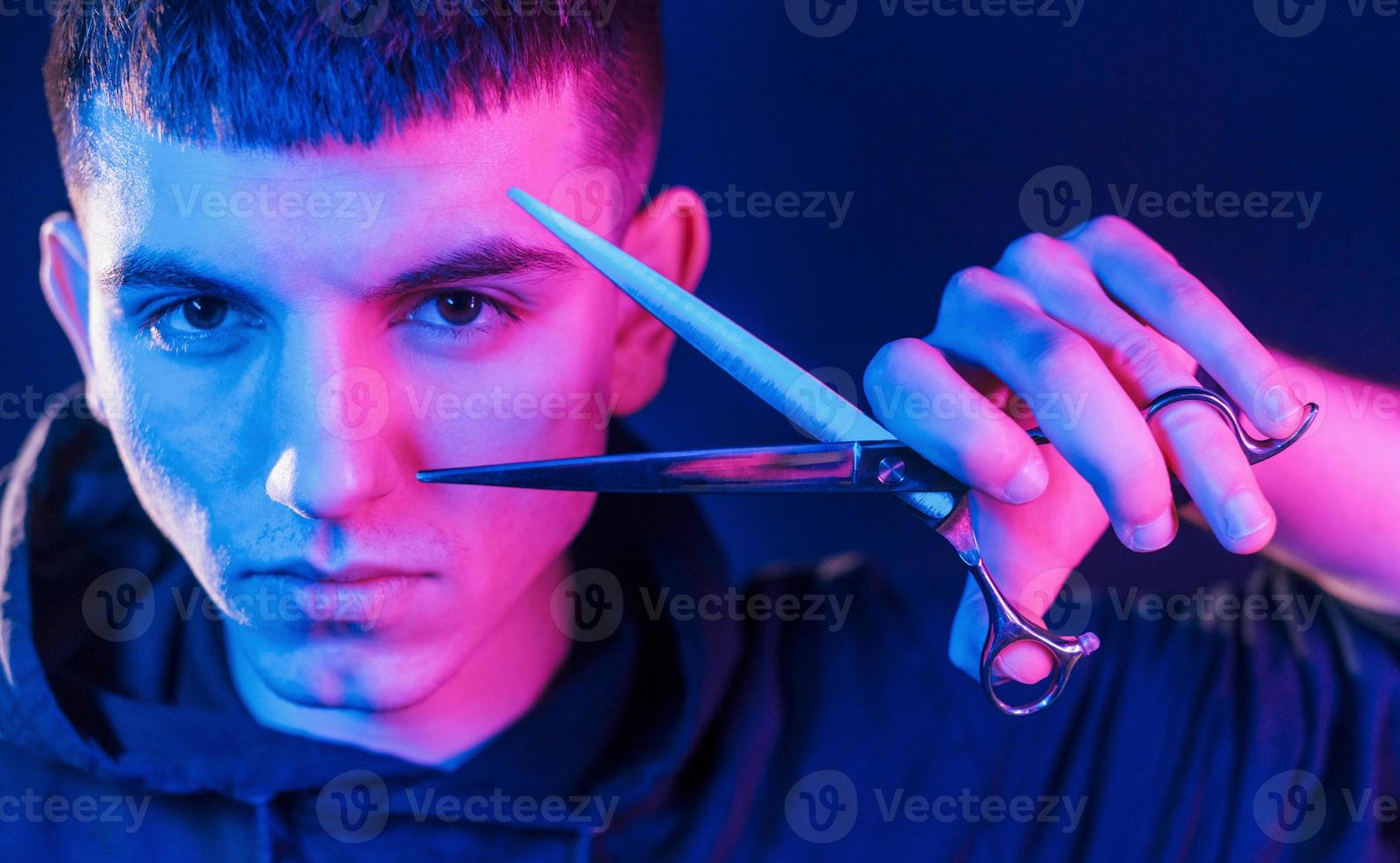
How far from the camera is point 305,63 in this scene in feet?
3.28

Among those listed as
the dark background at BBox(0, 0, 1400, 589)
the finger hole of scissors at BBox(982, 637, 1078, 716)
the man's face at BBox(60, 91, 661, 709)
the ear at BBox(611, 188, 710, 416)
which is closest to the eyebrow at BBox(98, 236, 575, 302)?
the man's face at BBox(60, 91, 661, 709)

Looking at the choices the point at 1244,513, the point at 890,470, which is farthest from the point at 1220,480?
the point at 890,470

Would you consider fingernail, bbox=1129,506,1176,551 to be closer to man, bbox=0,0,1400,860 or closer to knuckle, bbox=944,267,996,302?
man, bbox=0,0,1400,860

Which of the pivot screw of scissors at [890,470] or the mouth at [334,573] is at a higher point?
the pivot screw of scissors at [890,470]

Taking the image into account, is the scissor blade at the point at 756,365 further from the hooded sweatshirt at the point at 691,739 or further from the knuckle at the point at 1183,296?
the hooded sweatshirt at the point at 691,739

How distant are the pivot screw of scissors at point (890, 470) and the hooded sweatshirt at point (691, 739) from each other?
0.46m

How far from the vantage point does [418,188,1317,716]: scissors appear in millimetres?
922

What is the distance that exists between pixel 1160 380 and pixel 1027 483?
170 millimetres

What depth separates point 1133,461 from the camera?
90 cm

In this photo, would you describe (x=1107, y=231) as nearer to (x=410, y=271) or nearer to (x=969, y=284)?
(x=969, y=284)

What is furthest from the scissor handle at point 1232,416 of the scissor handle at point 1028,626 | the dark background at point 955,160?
the dark background at point 955,160

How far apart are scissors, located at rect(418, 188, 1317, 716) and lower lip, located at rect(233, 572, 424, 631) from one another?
0.19 m

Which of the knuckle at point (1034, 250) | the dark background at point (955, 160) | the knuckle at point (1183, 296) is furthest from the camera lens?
the dark background at point (955, 160)

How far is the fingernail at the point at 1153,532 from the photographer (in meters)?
0.92
